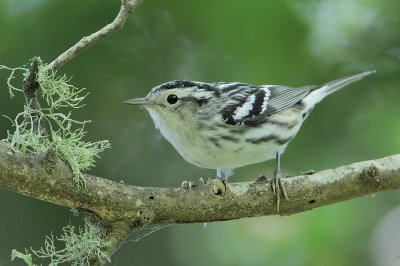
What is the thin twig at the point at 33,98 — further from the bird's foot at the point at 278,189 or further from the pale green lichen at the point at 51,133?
the bird's foot at the point at 278,189

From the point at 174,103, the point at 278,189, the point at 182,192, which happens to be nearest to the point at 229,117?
the point at 174,103

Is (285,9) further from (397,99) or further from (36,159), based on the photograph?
(36,159)

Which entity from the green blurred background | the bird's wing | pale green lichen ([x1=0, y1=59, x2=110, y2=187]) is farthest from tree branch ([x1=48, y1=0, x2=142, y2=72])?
the bird's wing

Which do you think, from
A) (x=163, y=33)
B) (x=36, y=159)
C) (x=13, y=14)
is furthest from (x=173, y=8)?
(x=36, y=159)

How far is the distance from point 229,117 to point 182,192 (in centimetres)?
86

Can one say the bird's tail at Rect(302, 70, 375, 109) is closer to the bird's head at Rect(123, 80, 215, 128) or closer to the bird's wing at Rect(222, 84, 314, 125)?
the bird's wing at Rect(222, 84, 314, 125)

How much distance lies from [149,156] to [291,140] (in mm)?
949

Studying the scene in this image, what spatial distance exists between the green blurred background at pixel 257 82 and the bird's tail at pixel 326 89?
0.20ft

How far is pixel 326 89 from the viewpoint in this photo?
13.1ft

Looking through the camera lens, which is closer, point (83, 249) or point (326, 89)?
point (83, 249)

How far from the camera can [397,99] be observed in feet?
13.2

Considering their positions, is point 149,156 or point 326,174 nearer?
point 326,174

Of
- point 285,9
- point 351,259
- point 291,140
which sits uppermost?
point 285,9

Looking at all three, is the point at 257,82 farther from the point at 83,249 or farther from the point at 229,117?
the point at 83,249
